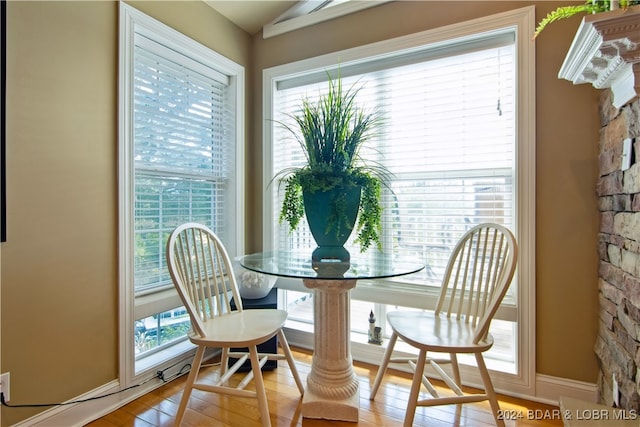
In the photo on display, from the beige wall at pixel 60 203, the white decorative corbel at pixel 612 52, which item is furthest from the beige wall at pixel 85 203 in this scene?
the white decorative corbel at pixel 612 52

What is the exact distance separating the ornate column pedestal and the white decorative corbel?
4.51ft

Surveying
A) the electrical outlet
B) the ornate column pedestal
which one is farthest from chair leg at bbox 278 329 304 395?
the electrical outlet

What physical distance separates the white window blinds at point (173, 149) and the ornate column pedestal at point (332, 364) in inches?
43.5

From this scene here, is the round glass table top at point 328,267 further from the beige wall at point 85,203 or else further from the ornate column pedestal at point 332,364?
the beige wall at point 85,203

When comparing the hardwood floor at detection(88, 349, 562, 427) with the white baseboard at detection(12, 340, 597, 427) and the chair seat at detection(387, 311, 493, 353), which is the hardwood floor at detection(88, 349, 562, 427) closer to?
the white baseboard at detection(12, 340, 597, 427)

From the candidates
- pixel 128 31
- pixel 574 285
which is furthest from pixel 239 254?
pixel 574 285

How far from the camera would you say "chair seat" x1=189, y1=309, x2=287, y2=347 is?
147 centimetres

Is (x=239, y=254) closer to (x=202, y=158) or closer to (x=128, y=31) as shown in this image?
(x=202, y=158)

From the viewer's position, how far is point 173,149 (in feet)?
7.10

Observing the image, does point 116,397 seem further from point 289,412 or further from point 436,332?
point 436,332

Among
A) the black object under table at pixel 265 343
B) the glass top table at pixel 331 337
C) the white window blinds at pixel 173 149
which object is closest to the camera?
the glass top table at pixel 331 337

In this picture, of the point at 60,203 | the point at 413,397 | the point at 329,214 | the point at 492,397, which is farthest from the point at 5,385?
the point at 492,397

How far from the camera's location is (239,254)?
8.46ft

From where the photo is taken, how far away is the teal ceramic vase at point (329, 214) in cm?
168
